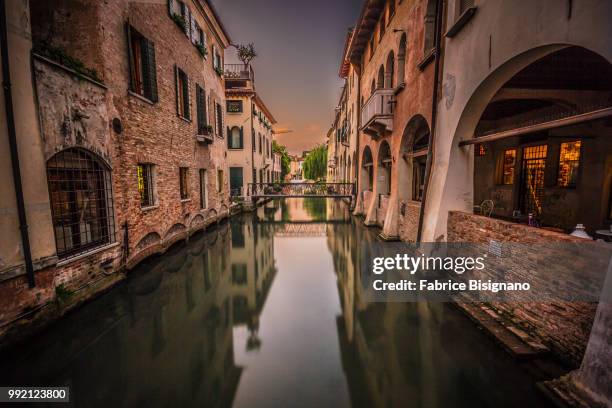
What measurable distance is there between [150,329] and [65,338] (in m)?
1.21

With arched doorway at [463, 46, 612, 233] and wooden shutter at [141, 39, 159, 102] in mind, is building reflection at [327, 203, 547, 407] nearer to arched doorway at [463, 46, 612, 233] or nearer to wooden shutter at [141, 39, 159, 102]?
arched doorway at [463, 46, 612, 233]

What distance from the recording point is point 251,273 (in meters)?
7.42

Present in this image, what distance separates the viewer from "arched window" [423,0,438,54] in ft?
23.9

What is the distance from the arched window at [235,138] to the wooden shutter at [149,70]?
39.0 ft

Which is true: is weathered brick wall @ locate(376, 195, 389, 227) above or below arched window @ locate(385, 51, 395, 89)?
below

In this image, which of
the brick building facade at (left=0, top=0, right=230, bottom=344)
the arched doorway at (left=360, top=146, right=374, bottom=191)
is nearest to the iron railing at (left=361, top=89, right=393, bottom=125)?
the arched doorway at (left=360, top=146, right=374, bottom=191)

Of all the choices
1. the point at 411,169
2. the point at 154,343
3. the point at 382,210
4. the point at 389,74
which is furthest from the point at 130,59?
the point at 382,210

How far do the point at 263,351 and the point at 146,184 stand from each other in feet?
21.7

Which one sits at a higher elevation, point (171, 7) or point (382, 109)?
point (171, 7)

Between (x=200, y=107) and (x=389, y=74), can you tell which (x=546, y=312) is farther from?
(x=200, y=107)

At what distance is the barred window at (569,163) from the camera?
7.34 meters

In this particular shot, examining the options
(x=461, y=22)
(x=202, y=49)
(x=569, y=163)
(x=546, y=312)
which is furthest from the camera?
(x=202, y=49)

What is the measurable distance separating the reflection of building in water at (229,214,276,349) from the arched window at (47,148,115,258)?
11.0 feet

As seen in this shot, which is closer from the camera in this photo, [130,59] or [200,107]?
[130,59]
